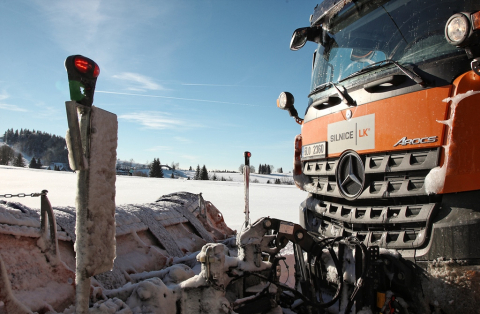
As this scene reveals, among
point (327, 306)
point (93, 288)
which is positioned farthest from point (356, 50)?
point (93, 288)

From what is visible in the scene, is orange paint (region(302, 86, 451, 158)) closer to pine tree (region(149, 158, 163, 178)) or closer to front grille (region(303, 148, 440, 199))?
front grille (region(303, 148, 440, 199))

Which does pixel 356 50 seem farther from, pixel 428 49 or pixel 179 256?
pixel 179 256

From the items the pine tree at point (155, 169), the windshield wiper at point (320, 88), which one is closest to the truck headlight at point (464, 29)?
the windshield wiper at point (320, 88)

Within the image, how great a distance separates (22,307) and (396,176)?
2807 millimetres

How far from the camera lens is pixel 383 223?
2869 millimetres

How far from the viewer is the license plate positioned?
3.72 meters

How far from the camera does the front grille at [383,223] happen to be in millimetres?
2635

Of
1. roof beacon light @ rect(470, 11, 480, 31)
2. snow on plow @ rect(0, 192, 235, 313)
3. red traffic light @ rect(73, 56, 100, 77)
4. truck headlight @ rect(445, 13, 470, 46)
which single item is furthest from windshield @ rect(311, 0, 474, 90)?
snow on plow @ rect(0, 192, 235, 313)

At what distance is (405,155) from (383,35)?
1.26 metres

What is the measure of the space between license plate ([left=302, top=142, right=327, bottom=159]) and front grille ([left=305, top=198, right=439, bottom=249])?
0.55 metres

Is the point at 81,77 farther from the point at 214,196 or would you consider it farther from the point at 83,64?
the point at 214,196

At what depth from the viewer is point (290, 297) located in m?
3.33

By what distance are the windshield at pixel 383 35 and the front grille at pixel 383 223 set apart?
125 centimetres

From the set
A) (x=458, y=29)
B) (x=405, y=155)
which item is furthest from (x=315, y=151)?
(x=458, y=29)
